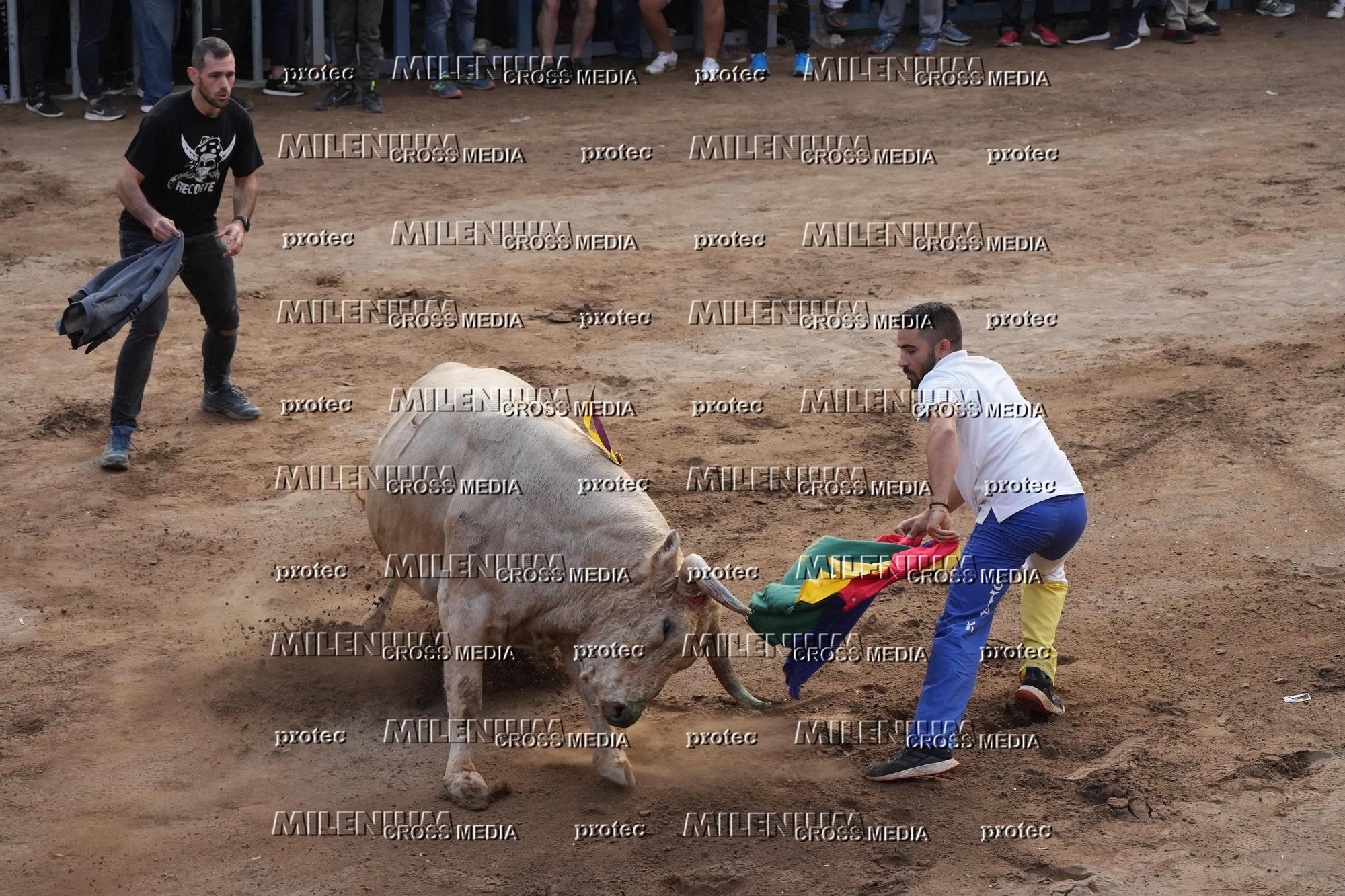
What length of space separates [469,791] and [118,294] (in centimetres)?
441

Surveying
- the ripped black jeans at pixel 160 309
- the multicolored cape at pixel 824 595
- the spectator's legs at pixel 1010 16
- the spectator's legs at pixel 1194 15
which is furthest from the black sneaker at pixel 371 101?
the multicolored cape at pixel 824 595

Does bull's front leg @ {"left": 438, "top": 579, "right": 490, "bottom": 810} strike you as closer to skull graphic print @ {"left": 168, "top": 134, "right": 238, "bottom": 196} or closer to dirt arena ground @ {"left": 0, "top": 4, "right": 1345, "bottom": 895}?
dirt arena ground @ {"left": 0, "top": 4, "right": 1345, "bottom": 895}

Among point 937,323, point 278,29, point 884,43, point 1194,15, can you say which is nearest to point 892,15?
point 884,43

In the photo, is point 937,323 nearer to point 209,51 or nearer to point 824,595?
point 824,595

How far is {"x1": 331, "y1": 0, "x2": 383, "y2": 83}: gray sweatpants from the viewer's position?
1734cm

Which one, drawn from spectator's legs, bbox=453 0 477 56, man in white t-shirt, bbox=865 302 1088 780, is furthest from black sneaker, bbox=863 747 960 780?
spectator's legs, bbox=453 0 477 56

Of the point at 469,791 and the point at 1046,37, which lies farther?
the point at 1046,37

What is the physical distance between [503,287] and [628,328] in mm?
1452

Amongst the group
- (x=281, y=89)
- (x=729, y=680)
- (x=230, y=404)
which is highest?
(x=729, y=680)

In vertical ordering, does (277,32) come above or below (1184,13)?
below

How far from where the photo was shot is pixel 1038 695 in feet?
24.2

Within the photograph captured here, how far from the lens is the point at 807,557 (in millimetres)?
7176

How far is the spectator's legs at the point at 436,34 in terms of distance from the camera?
1808 centimetres

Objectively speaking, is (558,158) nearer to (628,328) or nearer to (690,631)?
(628,328)
